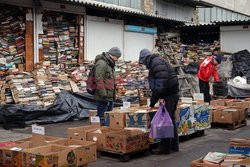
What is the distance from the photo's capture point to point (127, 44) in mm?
16984

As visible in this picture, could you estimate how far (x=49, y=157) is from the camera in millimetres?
5105

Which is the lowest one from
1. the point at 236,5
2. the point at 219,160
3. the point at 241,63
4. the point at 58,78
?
the point at 219,160

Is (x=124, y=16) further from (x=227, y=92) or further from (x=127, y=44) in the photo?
(x=227, y=92)

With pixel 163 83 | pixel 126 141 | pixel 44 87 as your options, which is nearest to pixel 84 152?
pixel 126 141

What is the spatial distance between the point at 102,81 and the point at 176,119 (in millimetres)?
1709

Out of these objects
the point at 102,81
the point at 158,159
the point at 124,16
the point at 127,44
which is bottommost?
the point at 158,159

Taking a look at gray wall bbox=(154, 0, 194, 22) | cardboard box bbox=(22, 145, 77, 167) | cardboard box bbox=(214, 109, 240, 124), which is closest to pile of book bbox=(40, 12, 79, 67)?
cardboard box bbox=(214, 109, 240, 124)

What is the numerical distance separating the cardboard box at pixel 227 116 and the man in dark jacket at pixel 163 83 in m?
3.09

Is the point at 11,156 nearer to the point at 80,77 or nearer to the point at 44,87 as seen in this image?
the point at 44,87

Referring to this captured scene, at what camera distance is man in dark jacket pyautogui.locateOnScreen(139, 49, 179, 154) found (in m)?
7.40

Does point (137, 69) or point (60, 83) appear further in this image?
point (137, 69)

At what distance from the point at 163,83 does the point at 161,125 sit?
742 mm

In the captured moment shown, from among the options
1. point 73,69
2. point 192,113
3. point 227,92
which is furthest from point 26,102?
point 227,92

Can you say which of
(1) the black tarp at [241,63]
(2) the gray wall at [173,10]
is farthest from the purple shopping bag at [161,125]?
(2) the gray wall at [173,10]
